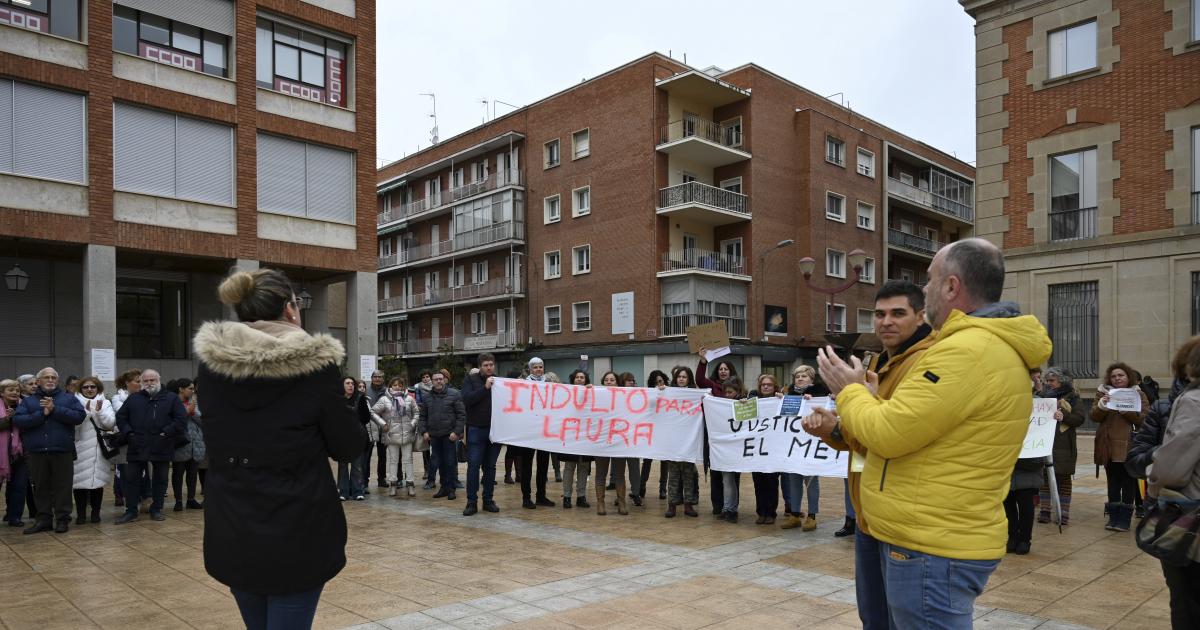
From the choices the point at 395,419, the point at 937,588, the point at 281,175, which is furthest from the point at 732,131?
the point at 937,588

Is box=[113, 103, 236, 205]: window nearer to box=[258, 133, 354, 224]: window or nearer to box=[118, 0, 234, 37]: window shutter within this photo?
box=[258, 133, 354, 224]: window

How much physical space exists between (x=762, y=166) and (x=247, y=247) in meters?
27.2

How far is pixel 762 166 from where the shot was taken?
136 ft

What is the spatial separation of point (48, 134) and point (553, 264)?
28465 millimetres

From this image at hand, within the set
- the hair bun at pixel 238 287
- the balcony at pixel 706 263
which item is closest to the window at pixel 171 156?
the hair bun at pixel 238 287

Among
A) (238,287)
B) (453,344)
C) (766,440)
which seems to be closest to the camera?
(238,287)

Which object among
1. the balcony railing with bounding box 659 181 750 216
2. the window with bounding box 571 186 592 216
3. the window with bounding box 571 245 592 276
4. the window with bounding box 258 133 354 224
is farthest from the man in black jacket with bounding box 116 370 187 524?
the window with bounding box 571 186 592 216

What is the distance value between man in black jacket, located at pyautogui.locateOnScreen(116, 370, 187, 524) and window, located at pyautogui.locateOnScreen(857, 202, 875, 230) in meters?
41.4

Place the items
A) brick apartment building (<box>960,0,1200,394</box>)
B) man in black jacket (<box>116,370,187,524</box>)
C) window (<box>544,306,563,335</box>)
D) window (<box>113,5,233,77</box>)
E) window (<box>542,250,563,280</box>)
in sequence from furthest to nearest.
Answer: window (<box>542,250,563,280</box>) < window (<box>544,306,563,335</box>) < window (<box>113,5,233,77</box>) < brick apartment building (<box>960,0,1200,394</box>) < man in black jacket (<box>116,370,187,524</box>)

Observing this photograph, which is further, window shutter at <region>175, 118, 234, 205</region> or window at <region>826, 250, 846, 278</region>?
window at <region>826, 250, 846, 278</region>

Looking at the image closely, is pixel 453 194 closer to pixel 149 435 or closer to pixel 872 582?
pixel 149 435

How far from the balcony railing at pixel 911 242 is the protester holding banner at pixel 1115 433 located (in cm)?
4019

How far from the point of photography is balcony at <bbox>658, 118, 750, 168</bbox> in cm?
3903

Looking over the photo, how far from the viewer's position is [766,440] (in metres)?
10.3
